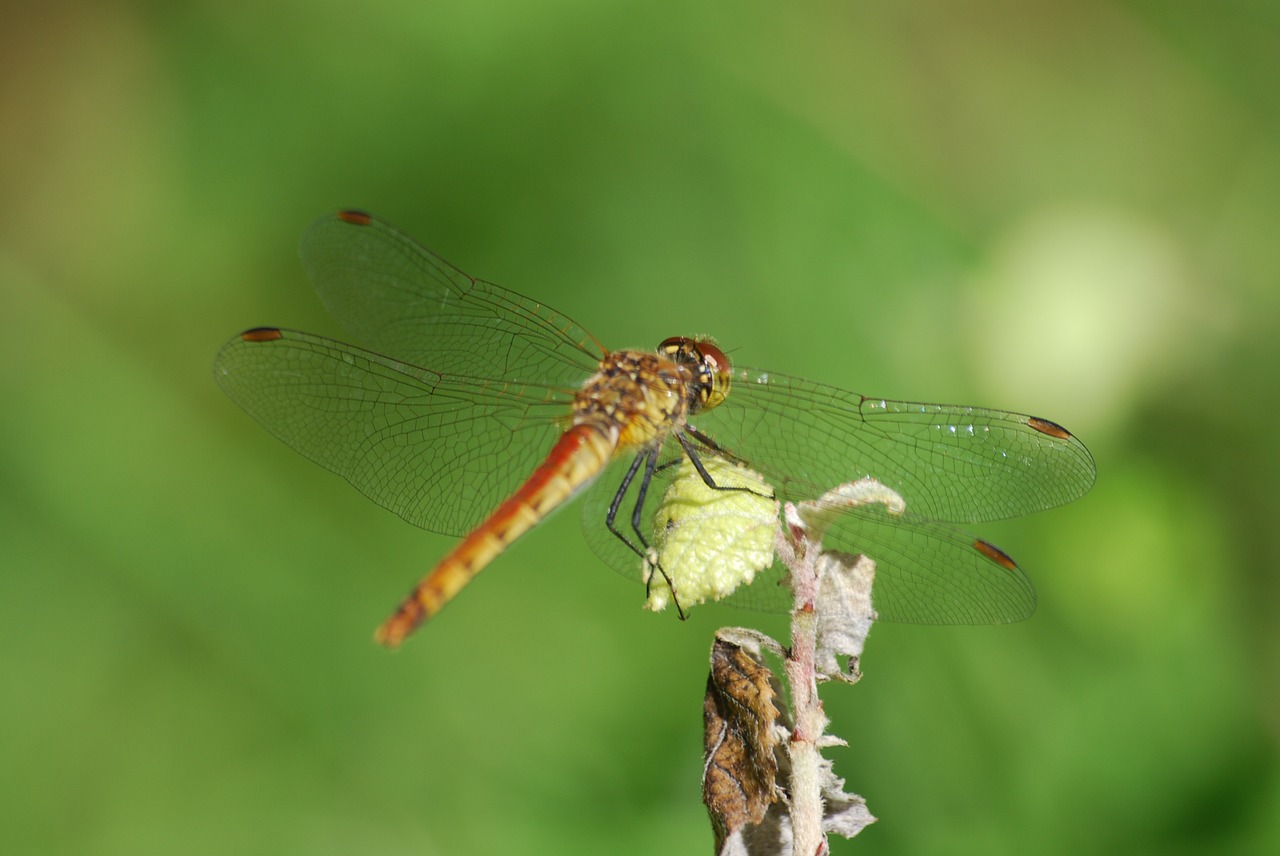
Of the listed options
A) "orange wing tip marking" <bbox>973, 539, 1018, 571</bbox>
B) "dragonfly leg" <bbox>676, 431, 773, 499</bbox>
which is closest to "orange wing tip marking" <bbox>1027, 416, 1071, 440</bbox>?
"orange wing tip marking" <bbox>973, 539, 1018, 571</bbox>

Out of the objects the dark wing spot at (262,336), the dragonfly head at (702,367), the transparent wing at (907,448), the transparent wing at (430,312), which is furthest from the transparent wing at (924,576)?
the dark wing spot at (262,336)

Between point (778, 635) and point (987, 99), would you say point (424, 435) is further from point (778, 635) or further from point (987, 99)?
point (987, 99)

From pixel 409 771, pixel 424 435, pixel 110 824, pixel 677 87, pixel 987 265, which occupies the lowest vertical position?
pixel 110 824

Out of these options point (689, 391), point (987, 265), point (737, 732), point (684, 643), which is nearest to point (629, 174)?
point (987, 265)

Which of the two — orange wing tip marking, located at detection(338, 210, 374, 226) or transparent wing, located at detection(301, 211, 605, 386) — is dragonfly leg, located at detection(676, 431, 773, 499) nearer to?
transparent wing, located at detection(301, 211, 605, 386)

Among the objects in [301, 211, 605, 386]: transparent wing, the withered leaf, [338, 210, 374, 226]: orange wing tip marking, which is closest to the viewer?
the withered leaf
